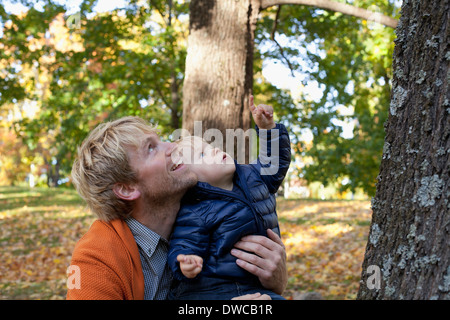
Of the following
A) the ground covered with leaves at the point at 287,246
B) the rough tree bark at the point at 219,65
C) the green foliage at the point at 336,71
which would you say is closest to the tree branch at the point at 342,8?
the rough tree bark at the point at 219,65

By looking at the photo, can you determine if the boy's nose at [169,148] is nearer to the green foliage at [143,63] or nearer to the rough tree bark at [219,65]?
the rough tree bark at [219,65]

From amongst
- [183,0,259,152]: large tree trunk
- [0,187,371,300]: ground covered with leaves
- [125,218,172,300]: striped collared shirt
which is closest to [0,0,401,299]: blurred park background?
[0,187,371,300]: ground covered with leaves

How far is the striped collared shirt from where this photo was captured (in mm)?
2242

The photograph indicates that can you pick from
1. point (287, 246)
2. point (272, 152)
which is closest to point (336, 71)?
point (287, 246)

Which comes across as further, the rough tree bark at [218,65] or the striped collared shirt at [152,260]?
the rough tree bark at [218,65]

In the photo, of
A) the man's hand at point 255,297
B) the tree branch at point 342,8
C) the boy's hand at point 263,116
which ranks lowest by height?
the man's hand at point 255,297

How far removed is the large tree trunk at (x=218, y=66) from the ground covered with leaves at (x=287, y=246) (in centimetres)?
294

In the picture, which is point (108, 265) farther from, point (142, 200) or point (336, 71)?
point (336, 71)

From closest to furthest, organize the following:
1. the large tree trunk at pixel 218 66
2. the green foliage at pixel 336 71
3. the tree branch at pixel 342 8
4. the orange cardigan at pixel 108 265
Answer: the orange cardigan at pixel 108 265, the large tree trunk at pixel 218 66, the tree branch at pixel 342 8, the green foliage at pixel 336 71

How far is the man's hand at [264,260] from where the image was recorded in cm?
225

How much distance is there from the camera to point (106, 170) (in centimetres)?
227

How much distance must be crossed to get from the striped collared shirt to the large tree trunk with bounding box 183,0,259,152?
6.13ft

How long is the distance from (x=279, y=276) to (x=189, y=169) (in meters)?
0.78
